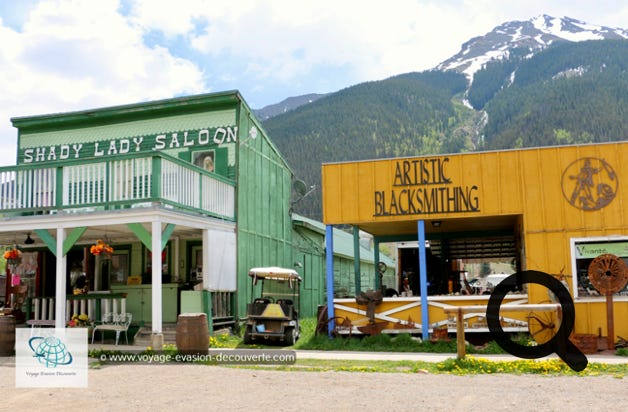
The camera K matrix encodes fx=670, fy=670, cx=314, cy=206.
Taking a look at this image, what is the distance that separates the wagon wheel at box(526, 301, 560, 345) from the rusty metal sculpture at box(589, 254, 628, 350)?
109 cm

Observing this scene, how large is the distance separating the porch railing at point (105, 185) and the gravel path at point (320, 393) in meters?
5.01

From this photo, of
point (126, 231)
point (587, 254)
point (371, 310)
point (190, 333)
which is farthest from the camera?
point (126, 231)

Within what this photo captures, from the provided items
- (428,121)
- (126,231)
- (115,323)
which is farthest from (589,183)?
(428,121)

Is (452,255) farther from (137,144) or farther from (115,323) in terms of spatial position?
(115,323)

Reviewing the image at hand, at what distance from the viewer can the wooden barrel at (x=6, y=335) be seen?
1402 centimetres

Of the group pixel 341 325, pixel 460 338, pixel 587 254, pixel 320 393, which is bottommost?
pixel 320 393

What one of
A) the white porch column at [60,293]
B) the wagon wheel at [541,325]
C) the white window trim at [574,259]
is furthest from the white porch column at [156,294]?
the white window trim at [574,259]

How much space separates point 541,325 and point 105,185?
33.4 ft

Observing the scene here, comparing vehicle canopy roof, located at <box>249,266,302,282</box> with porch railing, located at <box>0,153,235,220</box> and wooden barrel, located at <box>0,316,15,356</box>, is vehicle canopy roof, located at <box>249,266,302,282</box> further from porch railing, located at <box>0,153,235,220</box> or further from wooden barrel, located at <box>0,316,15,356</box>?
wooden barrel, located at <box>0,316,15,356</box>

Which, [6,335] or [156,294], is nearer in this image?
[6,335]

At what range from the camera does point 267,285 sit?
20891mm

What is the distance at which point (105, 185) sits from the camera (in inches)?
602

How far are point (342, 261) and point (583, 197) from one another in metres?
15.9

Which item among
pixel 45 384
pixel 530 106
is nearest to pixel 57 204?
pixel 45 384
